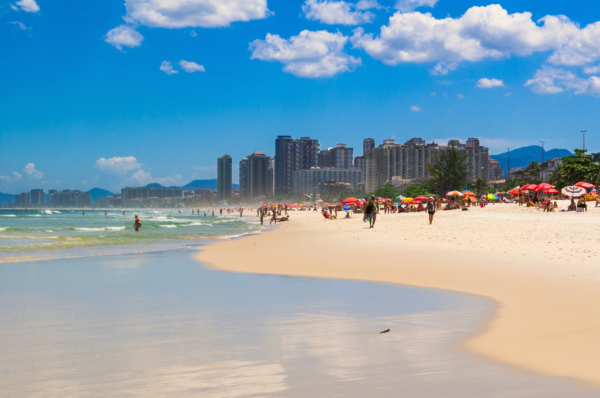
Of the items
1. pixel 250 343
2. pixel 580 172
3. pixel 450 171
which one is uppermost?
pixel 450 171

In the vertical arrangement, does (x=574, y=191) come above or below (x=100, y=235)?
above

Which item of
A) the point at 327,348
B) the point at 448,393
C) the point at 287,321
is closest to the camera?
the point at 448,393

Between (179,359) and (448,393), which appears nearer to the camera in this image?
(448,393)

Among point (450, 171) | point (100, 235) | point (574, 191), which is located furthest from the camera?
point (450, 171)

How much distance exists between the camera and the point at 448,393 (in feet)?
12.0

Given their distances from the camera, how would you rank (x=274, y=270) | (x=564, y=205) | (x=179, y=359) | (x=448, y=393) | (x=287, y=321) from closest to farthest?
(x=448, y=393), (x=179, y=359), (x=287, y=321), (x=274, y=270), (x=564, y=205)

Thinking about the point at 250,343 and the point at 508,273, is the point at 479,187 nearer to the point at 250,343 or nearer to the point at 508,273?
the point at 508,273

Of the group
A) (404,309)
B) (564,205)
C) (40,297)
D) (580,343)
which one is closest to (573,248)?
(404,309)

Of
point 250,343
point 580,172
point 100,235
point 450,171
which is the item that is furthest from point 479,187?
point 250,343

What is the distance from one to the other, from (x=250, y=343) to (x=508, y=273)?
6.67 meters

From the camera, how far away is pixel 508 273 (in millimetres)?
9594

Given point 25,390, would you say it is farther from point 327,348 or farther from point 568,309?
point 568,309

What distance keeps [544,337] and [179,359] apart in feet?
13.0

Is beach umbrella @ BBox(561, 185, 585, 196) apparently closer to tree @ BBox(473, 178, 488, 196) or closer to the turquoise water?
the turquoise water
